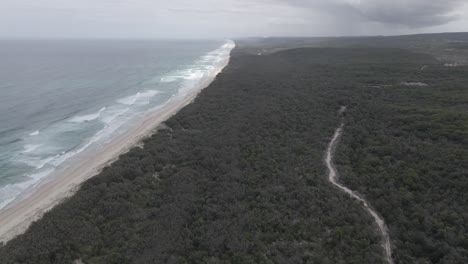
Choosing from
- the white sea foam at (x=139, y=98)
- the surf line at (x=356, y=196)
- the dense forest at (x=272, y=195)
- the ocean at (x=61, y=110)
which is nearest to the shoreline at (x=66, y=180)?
the ocean at (x=61, y=110)

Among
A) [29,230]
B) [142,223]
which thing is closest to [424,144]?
[142,223]

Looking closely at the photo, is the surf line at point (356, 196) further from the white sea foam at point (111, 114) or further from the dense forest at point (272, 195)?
the white sea foam at point (111, 114)

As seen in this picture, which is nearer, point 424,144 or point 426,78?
point 424,144

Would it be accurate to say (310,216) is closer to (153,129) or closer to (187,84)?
(153,129)

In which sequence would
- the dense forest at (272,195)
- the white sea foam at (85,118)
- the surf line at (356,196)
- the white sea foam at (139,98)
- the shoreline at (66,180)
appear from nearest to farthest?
the dense forest at (272,195) → the surf line at (356,196) → the shoreline at (66,180) → the white sea foam at (85,118) → the white sea foam at (139,98)

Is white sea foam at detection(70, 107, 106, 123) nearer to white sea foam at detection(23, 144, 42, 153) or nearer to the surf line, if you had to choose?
white sea foam at detection(23, 144, 42, 153)

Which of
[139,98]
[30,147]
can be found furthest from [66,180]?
[139,98]

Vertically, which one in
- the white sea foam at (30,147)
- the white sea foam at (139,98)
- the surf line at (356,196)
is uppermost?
the white sea foam at (139,98)
